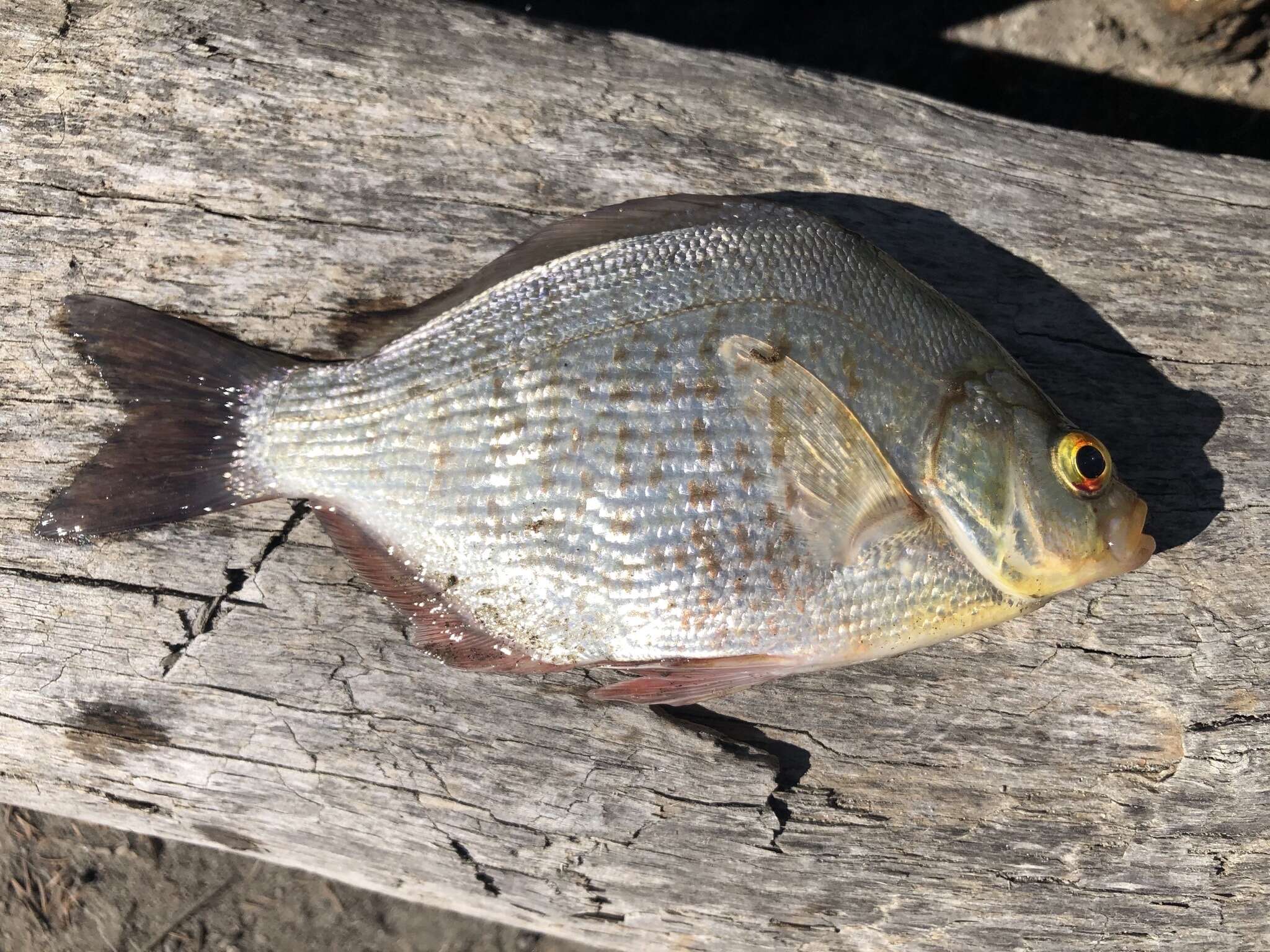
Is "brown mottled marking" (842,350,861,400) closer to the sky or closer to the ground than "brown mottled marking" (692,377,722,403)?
closer to the sky

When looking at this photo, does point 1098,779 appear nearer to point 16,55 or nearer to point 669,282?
point 669,282

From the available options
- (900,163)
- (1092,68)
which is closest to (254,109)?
(900,163)

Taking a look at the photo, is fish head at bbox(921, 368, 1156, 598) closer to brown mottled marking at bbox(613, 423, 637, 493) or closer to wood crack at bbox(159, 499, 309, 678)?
brown mottled marking at bbox(613, 423, 637, 493)

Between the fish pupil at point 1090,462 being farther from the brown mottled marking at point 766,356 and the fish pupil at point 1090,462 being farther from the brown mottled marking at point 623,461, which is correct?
the brown mottled marking at point 623,461

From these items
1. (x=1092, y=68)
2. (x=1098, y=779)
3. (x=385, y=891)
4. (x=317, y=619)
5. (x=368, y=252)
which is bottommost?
(x=385, y=891)

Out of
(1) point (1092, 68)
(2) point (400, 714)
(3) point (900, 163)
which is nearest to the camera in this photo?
(2) point (400, 714)

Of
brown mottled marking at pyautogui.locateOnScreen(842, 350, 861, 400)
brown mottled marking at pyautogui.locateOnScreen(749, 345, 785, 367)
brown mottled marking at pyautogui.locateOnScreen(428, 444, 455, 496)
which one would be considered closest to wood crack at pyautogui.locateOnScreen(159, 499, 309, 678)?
brown mottled marking at pyautogui.locateOnScreen(428, 444, 455, 496)

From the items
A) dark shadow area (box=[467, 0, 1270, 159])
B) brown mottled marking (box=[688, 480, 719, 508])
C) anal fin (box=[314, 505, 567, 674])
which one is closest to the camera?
brown mottled marking (box=[688, 480, 719, 508])

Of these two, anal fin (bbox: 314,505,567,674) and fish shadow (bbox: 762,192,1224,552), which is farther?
fish shadow (bbox: 762,192,1224,552)
